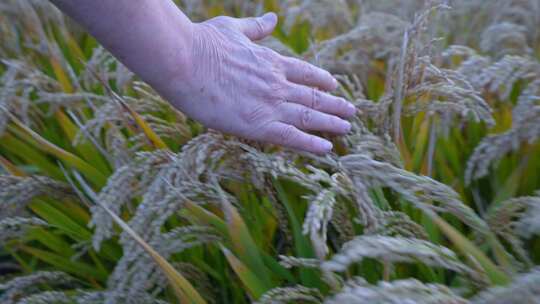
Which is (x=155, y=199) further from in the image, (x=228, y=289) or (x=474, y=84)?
(x=474, y=84)

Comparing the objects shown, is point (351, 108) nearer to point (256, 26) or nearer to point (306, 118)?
point (306, 118)

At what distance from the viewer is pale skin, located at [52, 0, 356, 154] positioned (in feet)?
4.74

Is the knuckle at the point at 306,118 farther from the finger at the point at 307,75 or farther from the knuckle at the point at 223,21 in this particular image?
the knuckle at the point at 223,21

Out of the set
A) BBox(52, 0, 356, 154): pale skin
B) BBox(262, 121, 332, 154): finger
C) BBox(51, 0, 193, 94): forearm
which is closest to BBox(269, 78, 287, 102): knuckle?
BBox(52, 0, 356, 154): pale skin

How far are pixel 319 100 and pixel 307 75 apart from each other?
102mm

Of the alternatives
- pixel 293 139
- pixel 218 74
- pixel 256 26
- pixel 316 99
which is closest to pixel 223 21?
pixel 256 26

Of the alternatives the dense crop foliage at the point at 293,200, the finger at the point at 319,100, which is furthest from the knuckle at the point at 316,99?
the dense crop foliage at the point at 293,200

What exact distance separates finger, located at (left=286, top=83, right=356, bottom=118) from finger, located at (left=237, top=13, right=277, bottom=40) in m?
0.28

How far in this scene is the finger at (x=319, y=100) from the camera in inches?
63.3

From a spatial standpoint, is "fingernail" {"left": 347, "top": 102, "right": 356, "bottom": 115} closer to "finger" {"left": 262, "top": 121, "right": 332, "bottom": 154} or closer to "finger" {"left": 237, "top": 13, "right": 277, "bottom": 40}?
"finger" {"left": 262, "top": 121, "right": 332, "bottom": 154}

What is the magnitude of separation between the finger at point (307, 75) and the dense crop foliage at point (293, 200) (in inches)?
2.7

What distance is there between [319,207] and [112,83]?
1.59m

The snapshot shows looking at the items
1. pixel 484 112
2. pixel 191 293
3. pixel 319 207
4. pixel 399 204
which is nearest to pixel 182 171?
pixel 191 293

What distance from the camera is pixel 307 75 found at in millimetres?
1699
